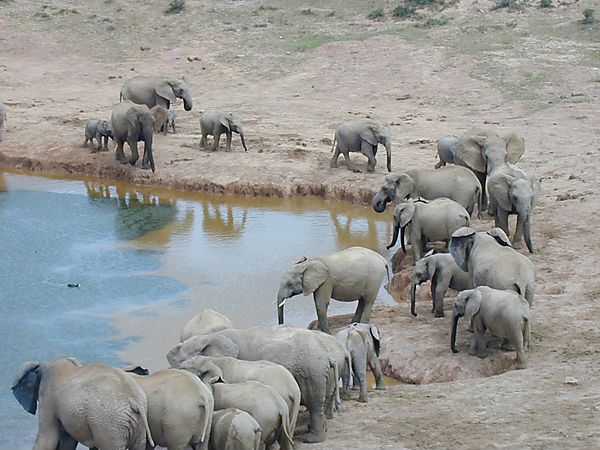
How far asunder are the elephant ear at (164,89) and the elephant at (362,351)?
14.9 m

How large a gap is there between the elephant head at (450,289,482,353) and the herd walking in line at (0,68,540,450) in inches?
0.6

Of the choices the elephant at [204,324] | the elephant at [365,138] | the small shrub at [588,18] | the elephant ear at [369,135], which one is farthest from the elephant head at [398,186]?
the small shrub at [588,18]

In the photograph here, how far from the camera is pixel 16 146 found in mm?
24266

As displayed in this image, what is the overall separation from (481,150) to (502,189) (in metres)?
2.63

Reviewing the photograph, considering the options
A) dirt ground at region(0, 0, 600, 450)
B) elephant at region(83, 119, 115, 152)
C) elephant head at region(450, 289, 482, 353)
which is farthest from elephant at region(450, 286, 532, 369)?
elephant at region(83, 119, 115, 152)

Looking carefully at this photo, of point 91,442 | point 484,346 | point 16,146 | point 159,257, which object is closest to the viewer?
point 91,442

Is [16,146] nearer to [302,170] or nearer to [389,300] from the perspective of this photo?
[302,170]

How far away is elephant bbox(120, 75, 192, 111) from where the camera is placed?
25.7m

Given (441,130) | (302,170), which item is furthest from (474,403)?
(441,130)

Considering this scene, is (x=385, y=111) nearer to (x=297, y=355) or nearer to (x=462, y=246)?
(x=462, y=246)

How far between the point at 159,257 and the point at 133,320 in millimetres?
2992

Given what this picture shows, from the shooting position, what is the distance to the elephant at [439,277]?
13680 millimetres

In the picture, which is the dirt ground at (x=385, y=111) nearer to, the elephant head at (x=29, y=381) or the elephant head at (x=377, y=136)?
the elephant head at (x=377, y=136)

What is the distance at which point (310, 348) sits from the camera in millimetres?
10492
